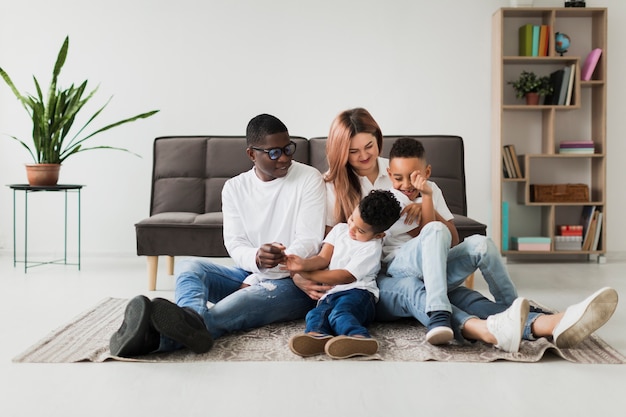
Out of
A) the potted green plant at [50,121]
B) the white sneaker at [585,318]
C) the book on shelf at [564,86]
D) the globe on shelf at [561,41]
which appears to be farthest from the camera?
the globe on shelf at [561,41]

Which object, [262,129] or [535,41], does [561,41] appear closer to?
[535,41]

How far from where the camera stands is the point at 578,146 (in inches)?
198

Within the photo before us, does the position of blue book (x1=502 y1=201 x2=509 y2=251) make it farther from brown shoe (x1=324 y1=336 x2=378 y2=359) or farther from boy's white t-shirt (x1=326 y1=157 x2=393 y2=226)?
brown shoe (x1=324 y1=336 x2=378 y2=359)

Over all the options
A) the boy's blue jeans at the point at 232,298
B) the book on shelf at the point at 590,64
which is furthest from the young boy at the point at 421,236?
the book on shelf at the point at 590,64

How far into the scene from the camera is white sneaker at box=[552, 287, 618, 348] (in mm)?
2154

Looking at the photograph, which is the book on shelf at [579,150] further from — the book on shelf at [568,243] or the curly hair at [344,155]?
the curly hair at [344,155]

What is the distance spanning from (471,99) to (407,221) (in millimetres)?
2717

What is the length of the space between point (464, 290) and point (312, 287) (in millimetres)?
559

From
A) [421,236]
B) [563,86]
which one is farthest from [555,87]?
[421,236]

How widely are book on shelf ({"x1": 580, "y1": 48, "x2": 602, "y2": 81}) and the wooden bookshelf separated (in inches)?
2.0

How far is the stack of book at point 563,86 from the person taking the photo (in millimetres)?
4938

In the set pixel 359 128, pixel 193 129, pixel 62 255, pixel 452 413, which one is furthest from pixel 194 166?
pixel 452 413

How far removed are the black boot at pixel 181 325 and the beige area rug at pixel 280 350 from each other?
2.1 inches

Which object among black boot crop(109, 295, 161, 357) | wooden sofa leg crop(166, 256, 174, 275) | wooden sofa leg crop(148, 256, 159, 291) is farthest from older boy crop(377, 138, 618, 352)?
wooden sofa leg crop(166, 256, 174, 275)
